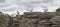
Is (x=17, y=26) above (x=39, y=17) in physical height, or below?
below

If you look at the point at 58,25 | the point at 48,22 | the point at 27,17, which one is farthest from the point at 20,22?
the point at 58,25

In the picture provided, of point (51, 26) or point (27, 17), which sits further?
point (27, 17)

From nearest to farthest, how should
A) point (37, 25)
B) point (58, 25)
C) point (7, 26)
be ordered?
1. point (58, 25)
2. point (37, 25)
3. point (7, 26)

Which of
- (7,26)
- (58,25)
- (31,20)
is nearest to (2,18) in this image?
(7,26)

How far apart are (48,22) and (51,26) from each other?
0.37 metres

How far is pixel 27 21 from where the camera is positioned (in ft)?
31.5

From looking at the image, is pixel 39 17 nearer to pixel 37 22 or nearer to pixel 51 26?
pixel 37 22

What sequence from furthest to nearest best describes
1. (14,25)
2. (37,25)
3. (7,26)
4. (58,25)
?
(14,25), (7,26), (37,25), (58,25)

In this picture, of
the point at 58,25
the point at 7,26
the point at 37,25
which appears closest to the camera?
the point at 58,25

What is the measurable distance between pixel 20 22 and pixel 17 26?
2.48 feet

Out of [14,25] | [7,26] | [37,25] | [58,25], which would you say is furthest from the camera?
[14,25]

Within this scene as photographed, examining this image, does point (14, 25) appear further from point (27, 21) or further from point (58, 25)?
point (58, 25)

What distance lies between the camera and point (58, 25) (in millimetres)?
7719

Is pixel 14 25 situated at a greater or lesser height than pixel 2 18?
lesser
